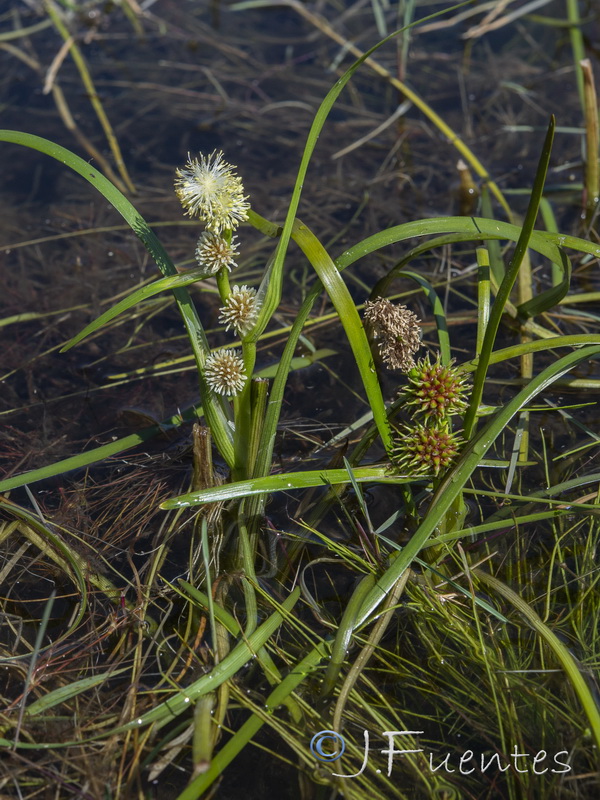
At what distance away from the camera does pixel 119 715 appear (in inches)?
79.7

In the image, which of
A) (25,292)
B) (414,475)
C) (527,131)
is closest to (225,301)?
(414,475)

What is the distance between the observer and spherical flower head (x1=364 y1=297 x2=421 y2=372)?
7.11 feet

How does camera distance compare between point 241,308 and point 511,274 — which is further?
point 241,308

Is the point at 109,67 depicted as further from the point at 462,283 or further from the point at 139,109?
the point at 462,283

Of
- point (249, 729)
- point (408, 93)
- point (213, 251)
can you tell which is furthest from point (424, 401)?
point (408, 93)

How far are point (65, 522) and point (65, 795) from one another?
0.97 metres

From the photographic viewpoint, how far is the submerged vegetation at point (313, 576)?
6.28 ft

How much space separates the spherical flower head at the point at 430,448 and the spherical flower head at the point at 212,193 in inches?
32.0

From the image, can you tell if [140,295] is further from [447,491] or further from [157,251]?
[447,491]

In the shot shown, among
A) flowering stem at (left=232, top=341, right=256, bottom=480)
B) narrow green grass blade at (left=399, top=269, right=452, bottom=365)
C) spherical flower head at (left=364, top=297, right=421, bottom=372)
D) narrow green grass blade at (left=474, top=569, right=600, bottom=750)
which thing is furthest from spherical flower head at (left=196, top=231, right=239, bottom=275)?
narrow green grass blade at (left=474, top=569, right=600, bottom=750)

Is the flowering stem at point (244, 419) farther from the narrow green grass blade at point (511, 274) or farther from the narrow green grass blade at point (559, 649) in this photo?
the narrow green grass blade at point (559, 649)

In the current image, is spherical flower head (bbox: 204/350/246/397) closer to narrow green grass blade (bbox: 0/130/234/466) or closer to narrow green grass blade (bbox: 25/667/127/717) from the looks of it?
narrow green grass blade (bbox: 0/130/234/466)

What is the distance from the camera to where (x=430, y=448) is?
2064 millimetres

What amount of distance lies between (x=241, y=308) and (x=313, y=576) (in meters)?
0.99
